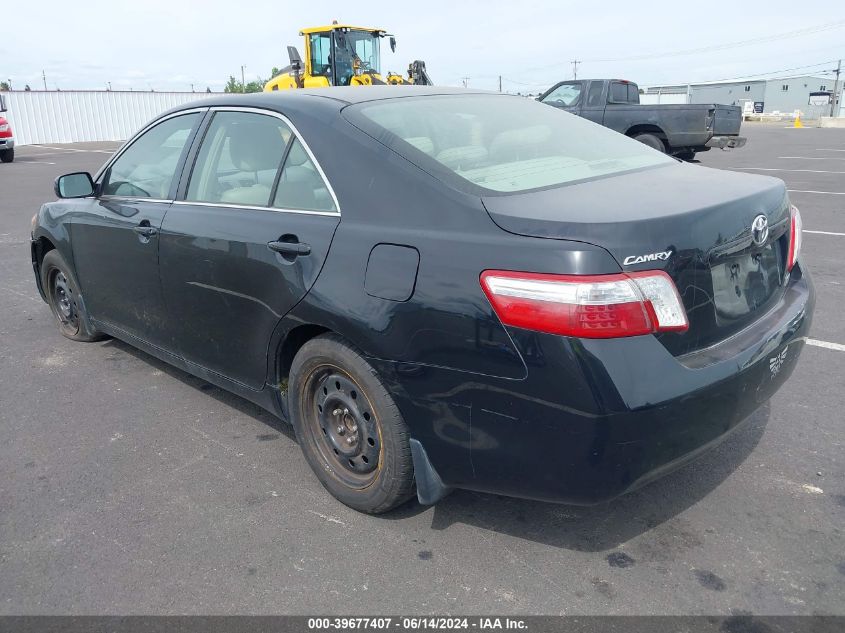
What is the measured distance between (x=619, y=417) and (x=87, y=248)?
346 cm

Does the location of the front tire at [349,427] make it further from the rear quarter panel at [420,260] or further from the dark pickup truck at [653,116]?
the dark pickup truck at [653,116]

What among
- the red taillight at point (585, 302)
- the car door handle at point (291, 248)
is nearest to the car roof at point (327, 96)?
the car door handle at point (291, 248)

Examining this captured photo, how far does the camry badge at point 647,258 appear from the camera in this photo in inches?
85.2

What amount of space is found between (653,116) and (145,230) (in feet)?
42.0

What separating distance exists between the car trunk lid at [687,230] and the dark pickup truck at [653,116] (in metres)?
12.2

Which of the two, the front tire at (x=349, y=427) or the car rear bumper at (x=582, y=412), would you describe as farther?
the front tire at (x=349, y=427)

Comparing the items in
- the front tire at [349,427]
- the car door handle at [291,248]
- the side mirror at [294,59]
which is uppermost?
the side mirror at [294,59]

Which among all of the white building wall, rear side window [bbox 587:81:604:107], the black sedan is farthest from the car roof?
the white building wall

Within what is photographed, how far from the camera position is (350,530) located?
2820mm

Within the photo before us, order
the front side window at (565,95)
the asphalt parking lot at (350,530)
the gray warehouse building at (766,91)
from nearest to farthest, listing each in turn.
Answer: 1. the asphalt parking lot at (350,530)
2. the front side window at (565,95)
3. the gray warehouse building at (766,91)

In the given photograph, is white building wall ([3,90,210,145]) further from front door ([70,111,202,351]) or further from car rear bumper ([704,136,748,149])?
front door ([70,111,202,351])

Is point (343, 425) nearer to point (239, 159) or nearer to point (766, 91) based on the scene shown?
point (239, 159)

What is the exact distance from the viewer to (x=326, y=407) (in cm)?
296

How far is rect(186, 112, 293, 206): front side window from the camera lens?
10.4 feet
